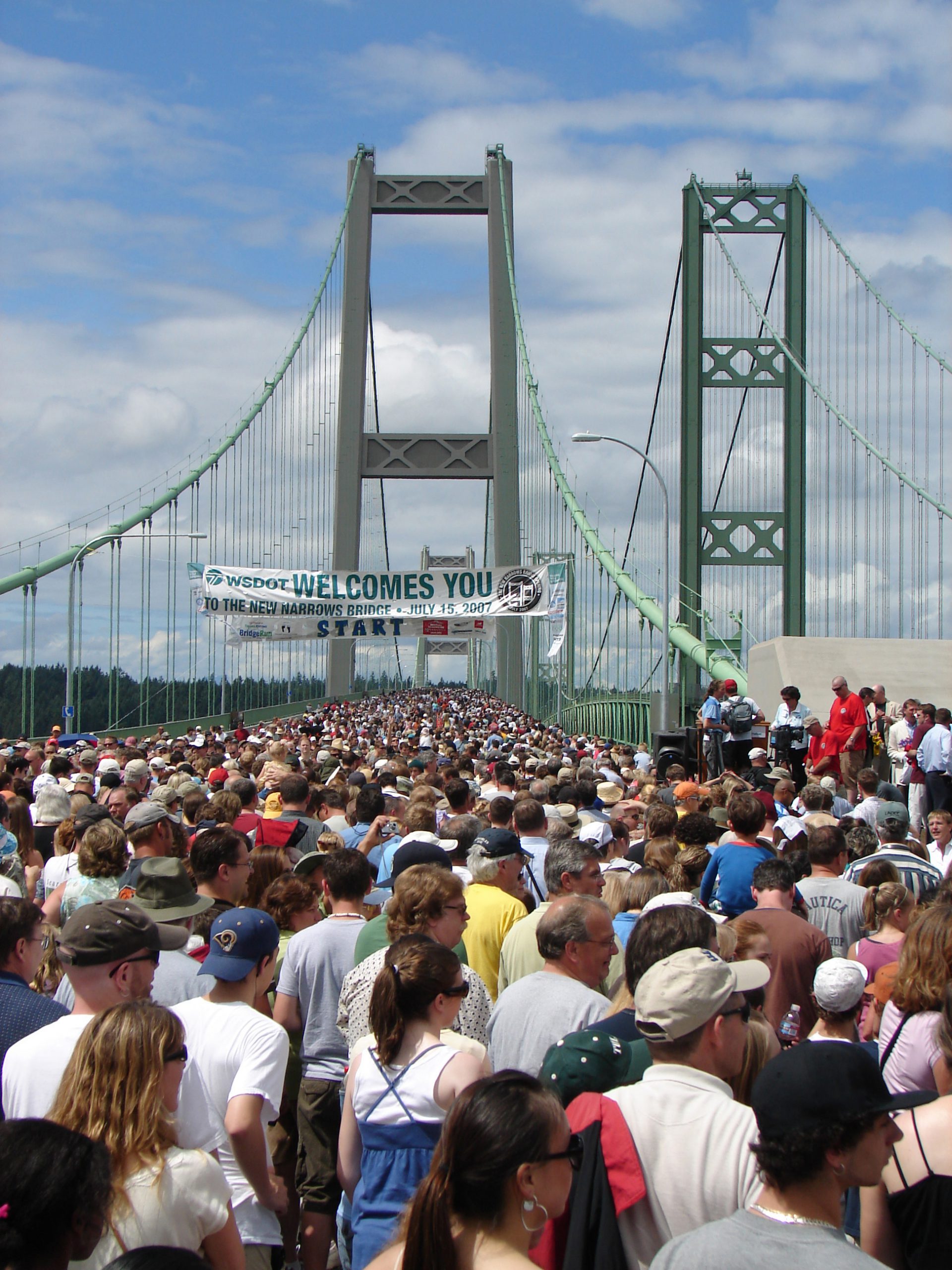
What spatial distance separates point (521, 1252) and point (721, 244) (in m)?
30.2

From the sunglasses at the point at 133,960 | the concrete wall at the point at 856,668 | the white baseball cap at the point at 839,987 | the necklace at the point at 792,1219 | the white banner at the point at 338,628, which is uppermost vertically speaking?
the white banner at the point at 338,628

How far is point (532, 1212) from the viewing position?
6.75ft

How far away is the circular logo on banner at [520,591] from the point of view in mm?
21172

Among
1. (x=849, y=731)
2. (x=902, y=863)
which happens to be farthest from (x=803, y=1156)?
(x=849, y=731)

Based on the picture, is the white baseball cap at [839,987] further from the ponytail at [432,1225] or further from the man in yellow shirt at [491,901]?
the ponytail at [432,1225]

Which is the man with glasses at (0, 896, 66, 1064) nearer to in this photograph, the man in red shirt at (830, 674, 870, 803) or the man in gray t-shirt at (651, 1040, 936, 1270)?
the man in gray t-shirt at (651, 1040, 936, 1270)

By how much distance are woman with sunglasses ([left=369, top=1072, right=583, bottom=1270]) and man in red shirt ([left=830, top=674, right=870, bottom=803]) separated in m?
9.71

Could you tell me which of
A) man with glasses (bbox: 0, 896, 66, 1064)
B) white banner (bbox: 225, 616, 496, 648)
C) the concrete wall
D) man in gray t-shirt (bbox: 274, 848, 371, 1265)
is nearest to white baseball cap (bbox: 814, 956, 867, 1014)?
man in gray t-shirt (bbox: 274, 848, 371, 1265)

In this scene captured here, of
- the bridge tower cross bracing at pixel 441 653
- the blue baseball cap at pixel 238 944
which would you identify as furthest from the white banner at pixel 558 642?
the bridge tower cross bracing at pixel 441 653

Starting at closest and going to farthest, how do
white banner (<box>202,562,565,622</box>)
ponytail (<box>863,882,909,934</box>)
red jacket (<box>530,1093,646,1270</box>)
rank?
red jacket (<box>530,1093,646,1270</box>) → ponytail (<box>863,882,909,934</box>) → white banner (<box>202,562,565,622</box>)

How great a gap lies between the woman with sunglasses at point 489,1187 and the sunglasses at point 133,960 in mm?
1244

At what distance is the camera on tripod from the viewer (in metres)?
12.1

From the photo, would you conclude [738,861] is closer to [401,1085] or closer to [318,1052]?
[318,1052]

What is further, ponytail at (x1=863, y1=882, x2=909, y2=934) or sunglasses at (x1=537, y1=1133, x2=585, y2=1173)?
ponytail at (x1=863, y1=882, x2=909, y2=934)
